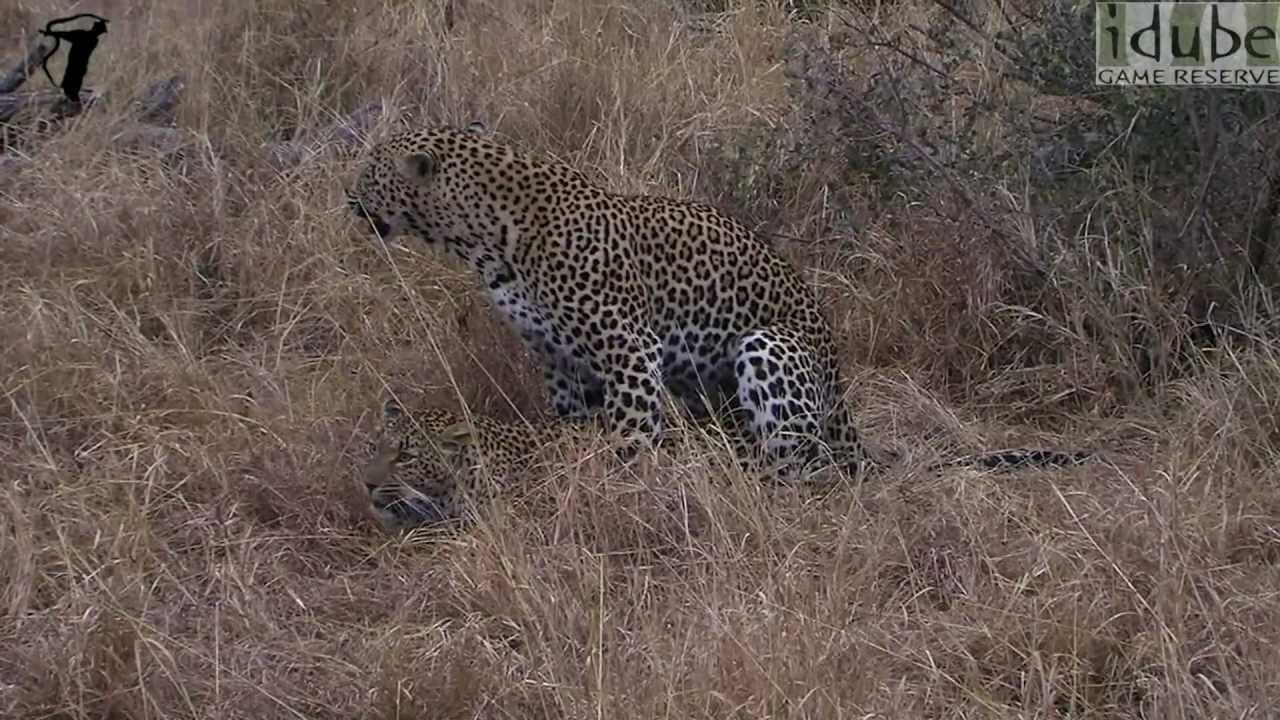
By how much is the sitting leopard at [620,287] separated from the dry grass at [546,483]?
33 cm

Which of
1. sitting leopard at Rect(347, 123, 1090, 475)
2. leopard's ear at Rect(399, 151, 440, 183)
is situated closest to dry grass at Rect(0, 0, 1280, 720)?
sitting leopard at Rect(347, 123, 1090, 475)

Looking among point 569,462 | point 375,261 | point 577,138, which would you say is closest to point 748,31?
point 577,138

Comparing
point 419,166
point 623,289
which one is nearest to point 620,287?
point 623,289

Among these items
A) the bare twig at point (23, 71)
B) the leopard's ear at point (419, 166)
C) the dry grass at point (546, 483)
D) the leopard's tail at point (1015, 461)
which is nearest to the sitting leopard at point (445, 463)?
the leopard's tail at point (1015, 461)

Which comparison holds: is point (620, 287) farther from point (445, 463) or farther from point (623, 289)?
point (445, 463)

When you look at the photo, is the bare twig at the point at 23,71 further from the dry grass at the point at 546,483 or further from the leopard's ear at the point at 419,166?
the leopard's ear at the point at 419,166

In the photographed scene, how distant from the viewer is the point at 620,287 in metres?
5.31

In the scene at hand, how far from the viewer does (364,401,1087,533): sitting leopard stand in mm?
4934

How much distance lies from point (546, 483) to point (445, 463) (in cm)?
32

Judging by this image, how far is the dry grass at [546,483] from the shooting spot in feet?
12.9

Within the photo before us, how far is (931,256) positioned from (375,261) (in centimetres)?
188

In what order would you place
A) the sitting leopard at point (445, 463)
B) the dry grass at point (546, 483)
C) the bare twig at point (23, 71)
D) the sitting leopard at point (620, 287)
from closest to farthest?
the dry grass at point (546, 483) → the sitting leopard at point (445, 463) → the sitting leopard at point (620, 287) → the bare twig at point (23, 71)

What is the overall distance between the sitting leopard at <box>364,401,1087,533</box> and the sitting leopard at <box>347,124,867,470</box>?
0.30m

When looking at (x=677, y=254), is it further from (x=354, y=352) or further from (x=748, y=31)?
(x=748, y=31)
